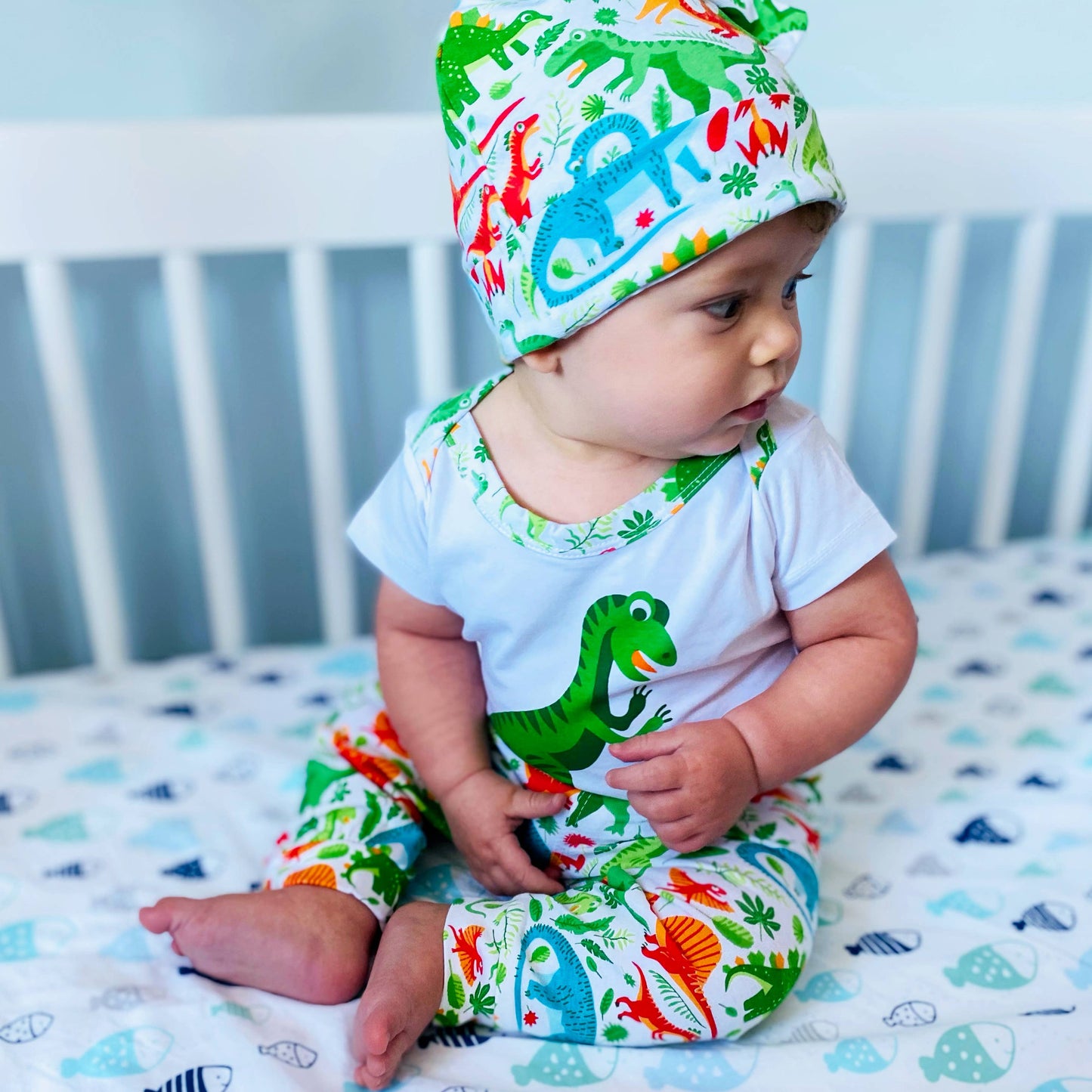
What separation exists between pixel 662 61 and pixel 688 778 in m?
0.36

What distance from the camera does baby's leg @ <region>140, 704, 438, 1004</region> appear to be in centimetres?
63

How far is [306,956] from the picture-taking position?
633 mm

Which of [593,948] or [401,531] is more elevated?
[401,531]

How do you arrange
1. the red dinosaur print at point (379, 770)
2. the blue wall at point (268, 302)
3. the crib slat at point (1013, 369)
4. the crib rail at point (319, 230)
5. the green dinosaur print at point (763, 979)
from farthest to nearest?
the crib slat at point (1013, 369)
the blue wall at point (268, 302)
the crib rail at point (319, 230)
the red dinosaur print at point (379, 770)
the green dinosaur print at point (763, 979)

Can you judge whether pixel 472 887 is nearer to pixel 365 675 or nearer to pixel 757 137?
pixel 365 675

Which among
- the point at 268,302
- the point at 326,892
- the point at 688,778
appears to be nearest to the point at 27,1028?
the point at 326,892

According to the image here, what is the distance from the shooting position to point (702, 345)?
0.54 metres

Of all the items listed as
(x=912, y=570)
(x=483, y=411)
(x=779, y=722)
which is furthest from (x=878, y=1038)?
(x=912, y=570)

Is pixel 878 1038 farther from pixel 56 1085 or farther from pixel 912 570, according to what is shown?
pixel 912 570

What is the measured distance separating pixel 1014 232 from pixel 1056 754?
0.65 metres

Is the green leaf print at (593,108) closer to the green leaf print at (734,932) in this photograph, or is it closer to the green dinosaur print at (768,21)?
the green dinosaur print at (768,21)

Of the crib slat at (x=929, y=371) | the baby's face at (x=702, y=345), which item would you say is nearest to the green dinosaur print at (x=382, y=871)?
the baby's face at (x=702, y=345)

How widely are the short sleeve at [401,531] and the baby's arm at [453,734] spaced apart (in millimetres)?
17

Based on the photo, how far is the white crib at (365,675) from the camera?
2.01ft
